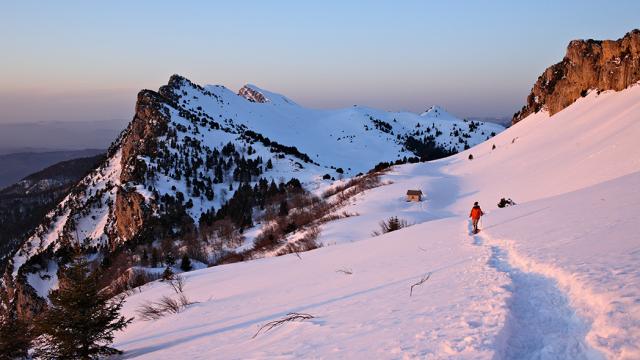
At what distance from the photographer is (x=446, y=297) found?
8258 mm

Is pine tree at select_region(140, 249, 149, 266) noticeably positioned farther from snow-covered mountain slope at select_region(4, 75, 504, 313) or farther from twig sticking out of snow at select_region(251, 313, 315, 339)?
twig sticking out of snow at select_region(251, 313, 315, 339)

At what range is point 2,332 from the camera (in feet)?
41.2

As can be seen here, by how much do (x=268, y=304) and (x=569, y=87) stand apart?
2705 inches

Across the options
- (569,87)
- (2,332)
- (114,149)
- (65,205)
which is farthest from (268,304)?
(114,149)

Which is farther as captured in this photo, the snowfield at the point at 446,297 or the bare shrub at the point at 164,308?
the bare shrub at the point at 164,308

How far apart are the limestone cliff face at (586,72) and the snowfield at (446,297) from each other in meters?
46.3

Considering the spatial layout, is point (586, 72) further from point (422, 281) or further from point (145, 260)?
point (145, 260)

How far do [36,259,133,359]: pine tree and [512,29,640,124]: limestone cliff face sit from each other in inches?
2365

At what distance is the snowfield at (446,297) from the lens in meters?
6.21

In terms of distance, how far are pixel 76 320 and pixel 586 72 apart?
7123 centimetres

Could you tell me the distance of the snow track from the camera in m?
5.81

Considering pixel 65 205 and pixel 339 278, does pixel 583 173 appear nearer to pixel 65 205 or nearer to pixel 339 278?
pixel 339 278

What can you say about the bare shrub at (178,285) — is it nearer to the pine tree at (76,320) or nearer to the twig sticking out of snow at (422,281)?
the pine tree at (76,320)

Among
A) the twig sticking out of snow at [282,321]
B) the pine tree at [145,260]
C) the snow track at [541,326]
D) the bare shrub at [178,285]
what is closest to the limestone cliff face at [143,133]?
the pine tree at [145,260]
